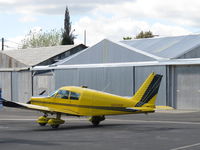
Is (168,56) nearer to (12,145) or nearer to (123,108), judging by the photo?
(123,108)

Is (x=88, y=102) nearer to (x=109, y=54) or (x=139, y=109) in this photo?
(x=139, y=109)

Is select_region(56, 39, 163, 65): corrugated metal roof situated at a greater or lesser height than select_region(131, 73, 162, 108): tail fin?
greater

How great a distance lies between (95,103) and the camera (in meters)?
24.0

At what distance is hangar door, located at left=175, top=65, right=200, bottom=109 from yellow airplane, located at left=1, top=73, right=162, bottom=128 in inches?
671

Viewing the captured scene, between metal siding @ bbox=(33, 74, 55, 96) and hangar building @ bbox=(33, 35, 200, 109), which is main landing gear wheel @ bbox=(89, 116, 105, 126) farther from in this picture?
metal siding @ bbox=(33, 74, 55, 96)

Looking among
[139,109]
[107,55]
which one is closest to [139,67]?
[107,55]

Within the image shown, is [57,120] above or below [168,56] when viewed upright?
below

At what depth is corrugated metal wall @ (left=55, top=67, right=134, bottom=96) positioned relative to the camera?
46.0 meters

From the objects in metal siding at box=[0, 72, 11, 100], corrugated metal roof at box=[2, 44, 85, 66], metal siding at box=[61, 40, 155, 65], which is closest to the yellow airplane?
metal siding at box=[61, 40, 155, 65]

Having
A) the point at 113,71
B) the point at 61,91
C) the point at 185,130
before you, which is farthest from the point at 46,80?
the point at 185,130

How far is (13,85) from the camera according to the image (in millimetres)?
59688

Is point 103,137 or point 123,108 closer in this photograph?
point 103,137

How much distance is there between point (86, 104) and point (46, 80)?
31.8m

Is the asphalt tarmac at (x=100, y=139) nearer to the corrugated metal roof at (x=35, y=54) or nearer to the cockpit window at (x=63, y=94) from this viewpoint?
the cockpit window at (x=63, y=94)
